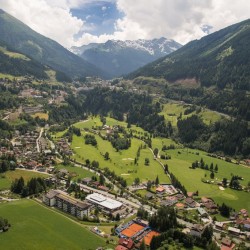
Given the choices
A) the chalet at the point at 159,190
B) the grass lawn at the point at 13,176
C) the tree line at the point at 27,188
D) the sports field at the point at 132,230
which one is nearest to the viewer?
the sports field at the point at 132,230

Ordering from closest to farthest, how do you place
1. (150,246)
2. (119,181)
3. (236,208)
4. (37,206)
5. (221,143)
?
1. (150,246)
2. (37,206)
3. (236,208)
4. (119,181)
5. (221,143)

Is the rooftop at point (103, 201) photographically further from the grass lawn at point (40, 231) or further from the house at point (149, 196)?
the grass lawn at point (40, 231)

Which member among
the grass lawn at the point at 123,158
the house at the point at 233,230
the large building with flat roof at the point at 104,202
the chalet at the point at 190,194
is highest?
the grass lawn at the point at 123,158

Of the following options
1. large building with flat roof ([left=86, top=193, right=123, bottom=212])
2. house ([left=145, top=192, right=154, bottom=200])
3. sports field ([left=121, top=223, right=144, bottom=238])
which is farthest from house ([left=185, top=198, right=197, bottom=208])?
sports field ([left=121, top=223, right=144, bottom=238])

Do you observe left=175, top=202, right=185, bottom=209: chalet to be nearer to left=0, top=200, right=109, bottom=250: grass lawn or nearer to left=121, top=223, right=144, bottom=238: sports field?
left=121, top=223, right=144, bottom=238: sports field

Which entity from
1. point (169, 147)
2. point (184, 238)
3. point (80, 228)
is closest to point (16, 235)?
point (80, 228)

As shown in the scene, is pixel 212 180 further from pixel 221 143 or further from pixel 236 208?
pixel 221 143

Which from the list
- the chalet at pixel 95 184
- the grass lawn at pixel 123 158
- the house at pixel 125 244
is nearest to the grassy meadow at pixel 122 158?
the grass lawn at pixel 123 158
